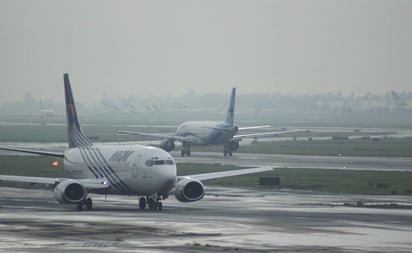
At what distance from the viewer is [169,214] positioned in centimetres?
5506

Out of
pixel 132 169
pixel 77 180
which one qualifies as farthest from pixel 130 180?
pixel 77 180

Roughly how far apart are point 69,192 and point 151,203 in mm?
4650

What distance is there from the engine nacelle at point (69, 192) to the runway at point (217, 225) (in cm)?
76

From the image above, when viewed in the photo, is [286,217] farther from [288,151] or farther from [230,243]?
[288,151]

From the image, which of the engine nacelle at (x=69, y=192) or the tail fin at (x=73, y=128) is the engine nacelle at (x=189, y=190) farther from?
the tail fin at (x=73, y=128)

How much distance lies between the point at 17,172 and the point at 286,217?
43.1 m

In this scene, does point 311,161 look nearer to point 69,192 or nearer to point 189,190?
point 189,190

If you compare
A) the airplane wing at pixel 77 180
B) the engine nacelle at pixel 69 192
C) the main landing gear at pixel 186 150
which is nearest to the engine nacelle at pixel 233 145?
the main landing gear at pixel 186 150

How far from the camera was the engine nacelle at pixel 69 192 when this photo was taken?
190ft

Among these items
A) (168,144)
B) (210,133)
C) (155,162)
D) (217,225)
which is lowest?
(168,144)

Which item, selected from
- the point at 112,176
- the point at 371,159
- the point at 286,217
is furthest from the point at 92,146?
the point at 371,159

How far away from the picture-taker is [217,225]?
159ft

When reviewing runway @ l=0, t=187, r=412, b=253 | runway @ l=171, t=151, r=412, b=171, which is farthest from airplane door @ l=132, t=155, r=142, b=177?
runway @ l=171, t=151, r=412, b=171

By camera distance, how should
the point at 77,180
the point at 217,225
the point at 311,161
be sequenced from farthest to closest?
the point at 311,161, the point at 77,180, the point at 217,225
